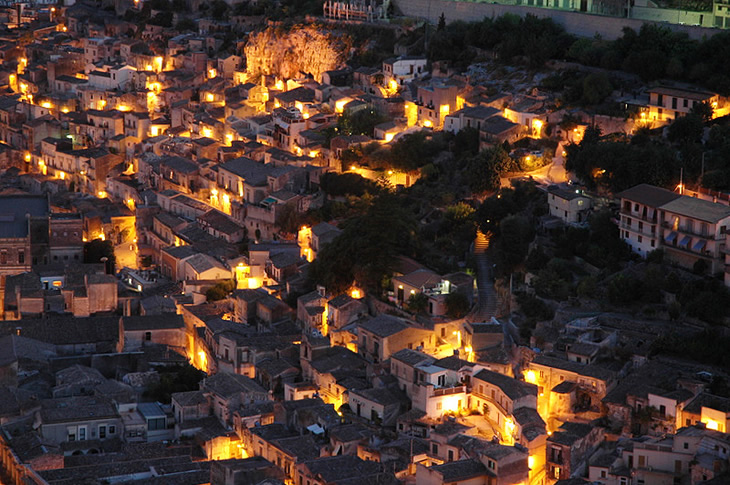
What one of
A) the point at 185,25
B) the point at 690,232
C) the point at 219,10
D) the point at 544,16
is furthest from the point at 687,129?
the point at 185,25

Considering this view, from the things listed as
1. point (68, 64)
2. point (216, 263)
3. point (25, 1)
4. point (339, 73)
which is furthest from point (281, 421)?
point (25, 1)

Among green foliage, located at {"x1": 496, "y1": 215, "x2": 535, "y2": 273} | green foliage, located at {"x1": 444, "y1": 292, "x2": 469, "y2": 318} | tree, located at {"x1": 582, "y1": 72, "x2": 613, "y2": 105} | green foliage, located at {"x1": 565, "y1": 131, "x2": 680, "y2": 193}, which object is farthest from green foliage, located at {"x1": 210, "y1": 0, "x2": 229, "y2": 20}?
green foliage, located at {"x1": 444, "y1": 292, "x2": 469, "y2": 318}

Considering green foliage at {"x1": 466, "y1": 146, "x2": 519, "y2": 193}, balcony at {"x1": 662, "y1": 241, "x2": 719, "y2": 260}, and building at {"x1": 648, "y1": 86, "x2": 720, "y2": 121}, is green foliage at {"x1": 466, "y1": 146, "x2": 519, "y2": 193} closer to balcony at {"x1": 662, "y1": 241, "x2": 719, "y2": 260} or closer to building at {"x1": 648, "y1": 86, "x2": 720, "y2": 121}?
building at {"x1": 648, "y1": 86, "x2": 720, "y2": 121}

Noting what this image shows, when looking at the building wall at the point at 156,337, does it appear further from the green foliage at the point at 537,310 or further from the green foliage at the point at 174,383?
the green foliage at the point at 537,310

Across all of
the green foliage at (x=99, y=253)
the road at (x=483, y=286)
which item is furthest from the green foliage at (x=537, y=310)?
the green foliage at (x=99, y=253)

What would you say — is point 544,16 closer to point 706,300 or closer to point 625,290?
point 625,290
